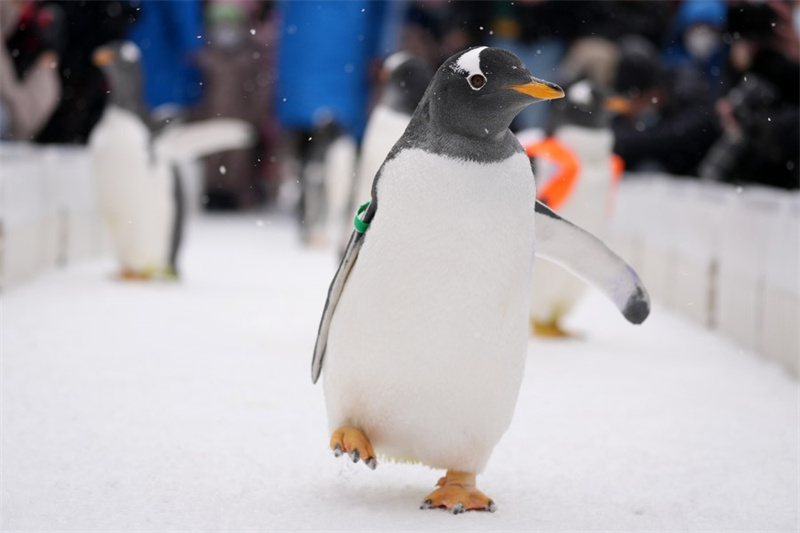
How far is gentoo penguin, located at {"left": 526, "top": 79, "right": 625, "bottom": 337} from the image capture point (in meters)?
3.84

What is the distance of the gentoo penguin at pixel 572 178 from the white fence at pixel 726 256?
46 cm

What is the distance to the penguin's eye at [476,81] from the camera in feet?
6.10

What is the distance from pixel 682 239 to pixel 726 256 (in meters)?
0.66

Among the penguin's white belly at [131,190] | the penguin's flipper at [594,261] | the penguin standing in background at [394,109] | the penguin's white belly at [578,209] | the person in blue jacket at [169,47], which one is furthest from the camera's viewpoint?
the person in blue jacket at [169,47]

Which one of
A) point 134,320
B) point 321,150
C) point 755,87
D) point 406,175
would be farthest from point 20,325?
point 321,150

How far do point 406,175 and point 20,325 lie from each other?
1.97m

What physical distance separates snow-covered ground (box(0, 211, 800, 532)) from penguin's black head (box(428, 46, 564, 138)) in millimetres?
629

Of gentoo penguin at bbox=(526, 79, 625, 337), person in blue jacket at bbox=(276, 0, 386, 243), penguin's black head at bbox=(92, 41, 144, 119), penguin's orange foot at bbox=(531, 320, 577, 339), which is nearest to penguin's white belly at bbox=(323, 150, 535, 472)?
gentoo penguin at bbox=(526, 79, 625, 337)

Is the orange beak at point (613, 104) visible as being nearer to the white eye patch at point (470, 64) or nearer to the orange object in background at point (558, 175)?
the orange object in background at point (558, 175)

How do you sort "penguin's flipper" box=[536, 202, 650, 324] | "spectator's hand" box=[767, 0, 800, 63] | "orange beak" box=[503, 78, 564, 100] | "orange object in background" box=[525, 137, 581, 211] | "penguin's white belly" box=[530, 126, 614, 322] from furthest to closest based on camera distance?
"spectator's hand" box=[767, 0, 800, 63] → "penguin's white belly" box=[530, 126, 614, 322] → "orange object in background" box=[525, 137, 581, 211] → "penguin's flipper" box=[536, 202, 650, 324] → "orange beak" box=[503, 78, 564, 100]

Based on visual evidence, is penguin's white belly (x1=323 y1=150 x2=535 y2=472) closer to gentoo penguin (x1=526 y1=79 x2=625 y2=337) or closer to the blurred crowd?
gentoo penguin (x1=526 y1=79 x2=625 y2=337)

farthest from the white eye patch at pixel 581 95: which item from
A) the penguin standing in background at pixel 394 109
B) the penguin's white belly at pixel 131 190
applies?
the penguin's white belly at pixel 131 190

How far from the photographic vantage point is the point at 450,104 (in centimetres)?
189

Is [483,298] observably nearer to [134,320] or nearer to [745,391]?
[745,391]
